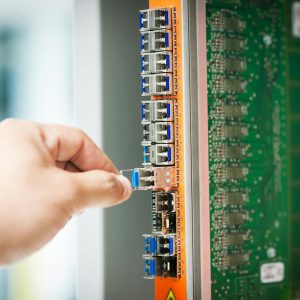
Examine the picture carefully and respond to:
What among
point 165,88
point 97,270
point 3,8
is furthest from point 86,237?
point 3,8

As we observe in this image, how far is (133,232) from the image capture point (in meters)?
2.24

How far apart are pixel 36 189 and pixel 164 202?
0.80m

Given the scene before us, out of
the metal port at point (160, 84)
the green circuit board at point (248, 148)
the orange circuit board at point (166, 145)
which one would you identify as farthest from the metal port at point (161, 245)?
the metal port at point (160, 84)

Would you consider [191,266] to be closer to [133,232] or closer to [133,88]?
[133,232]

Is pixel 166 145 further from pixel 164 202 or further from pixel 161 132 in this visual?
pixel 164 202

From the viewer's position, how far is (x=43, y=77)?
2531mm

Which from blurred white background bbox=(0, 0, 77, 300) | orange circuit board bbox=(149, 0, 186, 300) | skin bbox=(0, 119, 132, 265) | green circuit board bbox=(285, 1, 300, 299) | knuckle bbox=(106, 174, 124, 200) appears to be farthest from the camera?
blurred white background bbox=(0, 0, 77, 300)

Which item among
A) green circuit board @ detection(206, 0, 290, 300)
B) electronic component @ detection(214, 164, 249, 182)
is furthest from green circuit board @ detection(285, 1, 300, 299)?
electronic component @ detection(214, 164, 249, 182)

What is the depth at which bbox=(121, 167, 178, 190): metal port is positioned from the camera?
2029 millimetres

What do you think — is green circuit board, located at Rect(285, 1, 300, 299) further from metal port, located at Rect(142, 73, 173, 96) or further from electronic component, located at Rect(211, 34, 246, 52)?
metal port, located at Rect(142, 73, 173, 96)

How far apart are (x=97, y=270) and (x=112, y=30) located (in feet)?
2.40

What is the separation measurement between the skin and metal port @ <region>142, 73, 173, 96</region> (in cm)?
61

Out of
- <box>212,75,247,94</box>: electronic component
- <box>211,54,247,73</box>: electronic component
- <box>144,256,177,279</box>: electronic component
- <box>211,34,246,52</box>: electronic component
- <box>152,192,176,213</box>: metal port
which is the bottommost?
<box>144,256,177,279</box>: electronic component

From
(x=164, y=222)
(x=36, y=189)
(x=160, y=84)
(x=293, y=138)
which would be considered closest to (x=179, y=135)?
(x=160, y=84)
